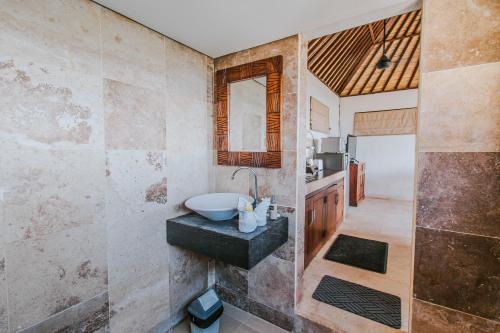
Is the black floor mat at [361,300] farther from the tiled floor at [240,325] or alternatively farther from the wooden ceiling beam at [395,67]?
the wooden ceiling beam at [395,67]

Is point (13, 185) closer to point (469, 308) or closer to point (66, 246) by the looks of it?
point (66, 246)

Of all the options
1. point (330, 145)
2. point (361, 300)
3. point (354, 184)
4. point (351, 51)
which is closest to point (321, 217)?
point (361, 300)

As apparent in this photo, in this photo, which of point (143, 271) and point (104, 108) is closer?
point (104, 108)

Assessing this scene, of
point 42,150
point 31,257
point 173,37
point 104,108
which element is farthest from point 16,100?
point 173,37

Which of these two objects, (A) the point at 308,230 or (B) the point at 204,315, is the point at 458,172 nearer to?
(A) the point at 308,230

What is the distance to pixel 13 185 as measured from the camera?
1.10m

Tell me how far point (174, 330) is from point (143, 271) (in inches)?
24.7

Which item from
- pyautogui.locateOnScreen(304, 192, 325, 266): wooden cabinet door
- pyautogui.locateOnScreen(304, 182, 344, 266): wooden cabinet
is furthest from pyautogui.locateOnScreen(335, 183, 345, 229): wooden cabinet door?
pyautogui.locateOnScreen(304, 192, 325, 266): wooden cabinet door

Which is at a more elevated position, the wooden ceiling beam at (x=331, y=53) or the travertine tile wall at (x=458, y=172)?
the wooden ceiling beam at (x=331, y=53)

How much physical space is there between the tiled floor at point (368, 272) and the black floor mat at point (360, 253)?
78 mm

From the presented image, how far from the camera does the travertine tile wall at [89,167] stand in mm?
1113

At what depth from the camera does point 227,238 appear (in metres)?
1.50

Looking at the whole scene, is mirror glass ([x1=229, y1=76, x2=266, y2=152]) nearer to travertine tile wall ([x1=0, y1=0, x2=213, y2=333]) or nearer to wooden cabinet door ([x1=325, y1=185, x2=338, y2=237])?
travertine tile wall ([x1=0, y1=0, x2=213, y2=333])

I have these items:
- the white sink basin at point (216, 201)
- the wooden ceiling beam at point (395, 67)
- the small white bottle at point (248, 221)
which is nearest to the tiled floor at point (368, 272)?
the small white bottle at point (248, 221)
